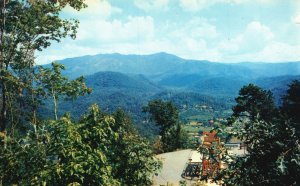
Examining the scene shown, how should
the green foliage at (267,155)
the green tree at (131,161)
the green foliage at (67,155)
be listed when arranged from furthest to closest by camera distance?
the green tree at (131,161) → the green foliage at (67,155) → the green foliage at (267,155)

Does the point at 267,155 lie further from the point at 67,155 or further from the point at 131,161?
the point at 131,161

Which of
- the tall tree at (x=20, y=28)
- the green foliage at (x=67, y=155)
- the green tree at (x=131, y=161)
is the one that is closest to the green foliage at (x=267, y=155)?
the green foliage at (x=67, y=155)

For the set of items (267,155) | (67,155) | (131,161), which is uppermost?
(267,155)

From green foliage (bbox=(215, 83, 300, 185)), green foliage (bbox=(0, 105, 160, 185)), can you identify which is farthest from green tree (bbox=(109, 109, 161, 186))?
green foliage (bbox=(215, 83, 300, 185))

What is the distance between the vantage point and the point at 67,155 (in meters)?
8.51

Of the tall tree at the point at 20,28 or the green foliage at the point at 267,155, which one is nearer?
the green foliage at the point at 267,155

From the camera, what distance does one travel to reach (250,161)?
21.0ft

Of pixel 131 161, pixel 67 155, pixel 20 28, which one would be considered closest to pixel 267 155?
pixel 67 155

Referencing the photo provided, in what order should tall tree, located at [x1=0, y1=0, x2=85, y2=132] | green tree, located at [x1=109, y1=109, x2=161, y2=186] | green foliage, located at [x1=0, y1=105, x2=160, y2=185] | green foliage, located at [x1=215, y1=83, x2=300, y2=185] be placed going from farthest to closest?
1. tall tree, located at [x1=0, y1=0, x2=85, y2=132]
2. green tree, located at [x1=109, y1=109, x2=161, y2=186]
3. green foliage, located at [x1=0, y1=105, x2=160, y2=185]
4. green foliage, located at [x1=215, y1=83, x2=300, y2=185]

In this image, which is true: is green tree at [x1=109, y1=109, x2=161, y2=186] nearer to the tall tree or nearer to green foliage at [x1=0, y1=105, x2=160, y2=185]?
green foliage at [x1=0, y1=105, x2=160, y2=185]

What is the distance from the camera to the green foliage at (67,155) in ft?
27.2

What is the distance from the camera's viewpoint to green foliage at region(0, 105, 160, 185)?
8.29m

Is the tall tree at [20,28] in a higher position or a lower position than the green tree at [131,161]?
higher

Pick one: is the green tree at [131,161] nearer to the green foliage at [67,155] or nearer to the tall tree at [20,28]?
the green foliage at [67,155]
